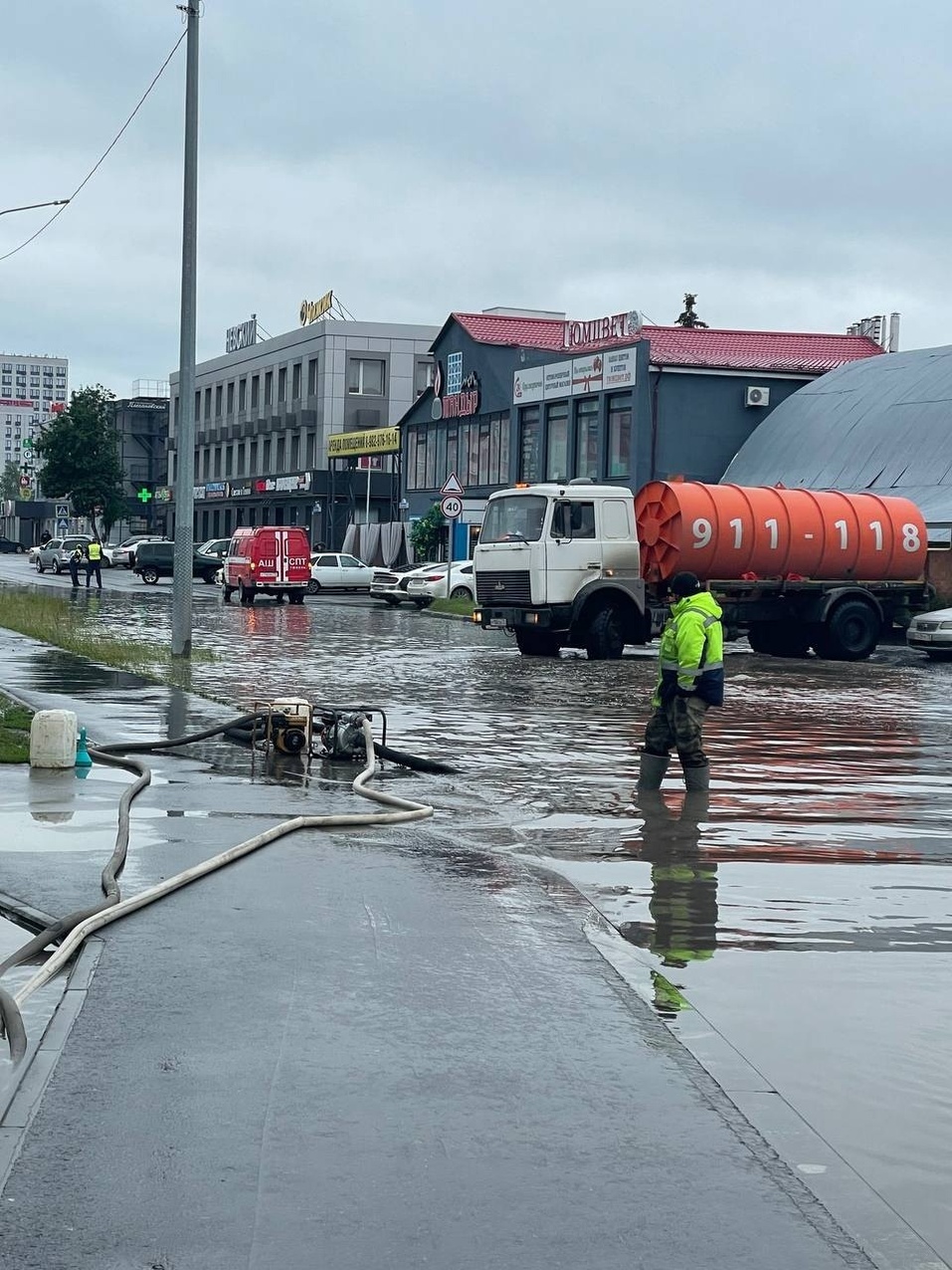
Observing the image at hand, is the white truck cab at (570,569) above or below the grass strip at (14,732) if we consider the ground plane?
above

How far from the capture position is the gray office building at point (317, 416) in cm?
9012

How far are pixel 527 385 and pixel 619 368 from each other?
22.9ft

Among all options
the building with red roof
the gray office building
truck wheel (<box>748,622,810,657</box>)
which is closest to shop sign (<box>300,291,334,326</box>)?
the gray office building

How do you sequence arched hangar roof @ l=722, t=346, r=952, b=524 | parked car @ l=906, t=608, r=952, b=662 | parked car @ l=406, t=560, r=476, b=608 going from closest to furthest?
Answer: parked car @ l=906, t=608, r=952, b=662 → arched hangar roof @ l=722, t=346, r=952, b=524 → parked car @ l=406, t=560, r=476, b=608

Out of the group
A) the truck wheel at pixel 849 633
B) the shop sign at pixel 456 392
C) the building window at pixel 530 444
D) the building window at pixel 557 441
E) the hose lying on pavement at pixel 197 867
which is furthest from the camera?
the shop sign at pixel 456 392

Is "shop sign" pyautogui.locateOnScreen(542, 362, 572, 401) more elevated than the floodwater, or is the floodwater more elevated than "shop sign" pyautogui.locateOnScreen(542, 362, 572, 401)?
"shop sign" pyautogui.locateOnScreen(542, 362, 572, 401)

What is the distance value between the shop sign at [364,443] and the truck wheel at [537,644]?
47.6 meters

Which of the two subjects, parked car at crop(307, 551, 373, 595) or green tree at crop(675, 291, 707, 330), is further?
green tree at crop(675, 291, 707, 330)

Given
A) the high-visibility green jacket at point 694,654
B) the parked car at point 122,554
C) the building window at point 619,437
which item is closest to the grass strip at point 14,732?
the high-visibility green jacket at point 694,654

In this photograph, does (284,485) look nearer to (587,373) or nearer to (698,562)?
(587,373)

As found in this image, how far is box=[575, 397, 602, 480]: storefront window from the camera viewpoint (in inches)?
2164

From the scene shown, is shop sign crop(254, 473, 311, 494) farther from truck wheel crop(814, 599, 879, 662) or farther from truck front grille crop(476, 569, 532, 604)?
truck wheel crop(814, 599, 879, 662)

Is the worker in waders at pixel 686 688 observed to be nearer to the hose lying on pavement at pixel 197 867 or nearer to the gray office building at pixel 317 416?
the hose lying on pavement at pixel 197 867

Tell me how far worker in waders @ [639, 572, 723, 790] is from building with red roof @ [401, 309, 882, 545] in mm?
38321
